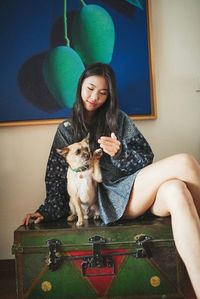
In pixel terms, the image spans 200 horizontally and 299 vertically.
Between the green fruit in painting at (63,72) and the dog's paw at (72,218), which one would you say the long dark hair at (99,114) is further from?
the dog's paw at (72,218)

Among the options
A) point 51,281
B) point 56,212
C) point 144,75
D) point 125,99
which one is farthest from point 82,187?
point 144,75

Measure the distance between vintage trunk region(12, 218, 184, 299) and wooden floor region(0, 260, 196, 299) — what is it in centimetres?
19

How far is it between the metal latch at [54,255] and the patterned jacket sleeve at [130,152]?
1.21ft

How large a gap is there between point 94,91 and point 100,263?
643mm

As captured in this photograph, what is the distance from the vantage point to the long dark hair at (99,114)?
1.15 meters

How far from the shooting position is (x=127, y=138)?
117 cm

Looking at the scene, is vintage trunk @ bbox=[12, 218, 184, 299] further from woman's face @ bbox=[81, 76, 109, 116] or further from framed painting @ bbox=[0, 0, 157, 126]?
framed painting @ bbox=[0, 0, 157, 126]

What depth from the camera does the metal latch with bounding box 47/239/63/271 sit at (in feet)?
3.28

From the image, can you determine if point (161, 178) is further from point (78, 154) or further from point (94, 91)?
point (94, 91)

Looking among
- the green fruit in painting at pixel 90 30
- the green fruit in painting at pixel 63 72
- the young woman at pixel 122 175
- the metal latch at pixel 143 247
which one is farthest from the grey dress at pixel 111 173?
the green fruit in painting at pixel 90 30

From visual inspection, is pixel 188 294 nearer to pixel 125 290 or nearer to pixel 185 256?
Answer: pixel 125 290

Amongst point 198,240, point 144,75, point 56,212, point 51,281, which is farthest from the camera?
point 144,75

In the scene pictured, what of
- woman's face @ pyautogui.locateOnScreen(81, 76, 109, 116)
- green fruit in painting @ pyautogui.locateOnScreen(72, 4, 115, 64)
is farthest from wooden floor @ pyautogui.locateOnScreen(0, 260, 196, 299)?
green fruit in painting @ pyautogui.locateOnScreen(72, 4, 115, 64)

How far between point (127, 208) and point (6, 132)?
72 cm
